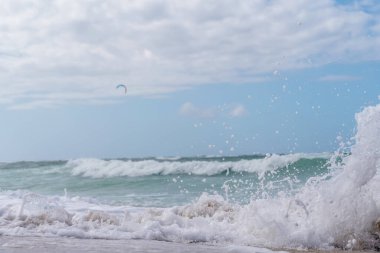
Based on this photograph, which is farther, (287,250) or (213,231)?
(213,231)

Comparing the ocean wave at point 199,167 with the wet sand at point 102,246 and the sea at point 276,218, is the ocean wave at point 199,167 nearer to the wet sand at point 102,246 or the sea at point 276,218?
the sea at point 276,218

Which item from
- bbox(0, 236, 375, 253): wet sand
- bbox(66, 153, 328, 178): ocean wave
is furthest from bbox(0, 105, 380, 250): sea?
bbox(66, 153, 328, 178): ocean wave

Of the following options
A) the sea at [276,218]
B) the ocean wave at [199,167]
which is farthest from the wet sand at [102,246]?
the ocean wave at [199,167]

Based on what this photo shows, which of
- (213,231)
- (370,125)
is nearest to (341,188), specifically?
(370,125)

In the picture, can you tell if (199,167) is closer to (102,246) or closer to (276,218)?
(276,218)

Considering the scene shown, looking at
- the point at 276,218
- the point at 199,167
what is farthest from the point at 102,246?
the point at 199,167

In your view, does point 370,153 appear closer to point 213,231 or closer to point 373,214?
point 373,214

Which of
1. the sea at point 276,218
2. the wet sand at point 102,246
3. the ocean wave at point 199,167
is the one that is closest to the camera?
the wet sand at point 102,246

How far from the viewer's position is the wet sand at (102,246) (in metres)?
5.62

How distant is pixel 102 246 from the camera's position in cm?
592

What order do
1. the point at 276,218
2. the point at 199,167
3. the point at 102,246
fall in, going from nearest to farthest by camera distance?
the point at 102,246
the point at 276,218
the point at 199,167

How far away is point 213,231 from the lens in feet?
21.5

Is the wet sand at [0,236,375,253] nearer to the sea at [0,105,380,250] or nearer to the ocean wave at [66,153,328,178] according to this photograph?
the sea at [0,105,380,250]

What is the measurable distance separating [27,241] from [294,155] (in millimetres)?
18282
